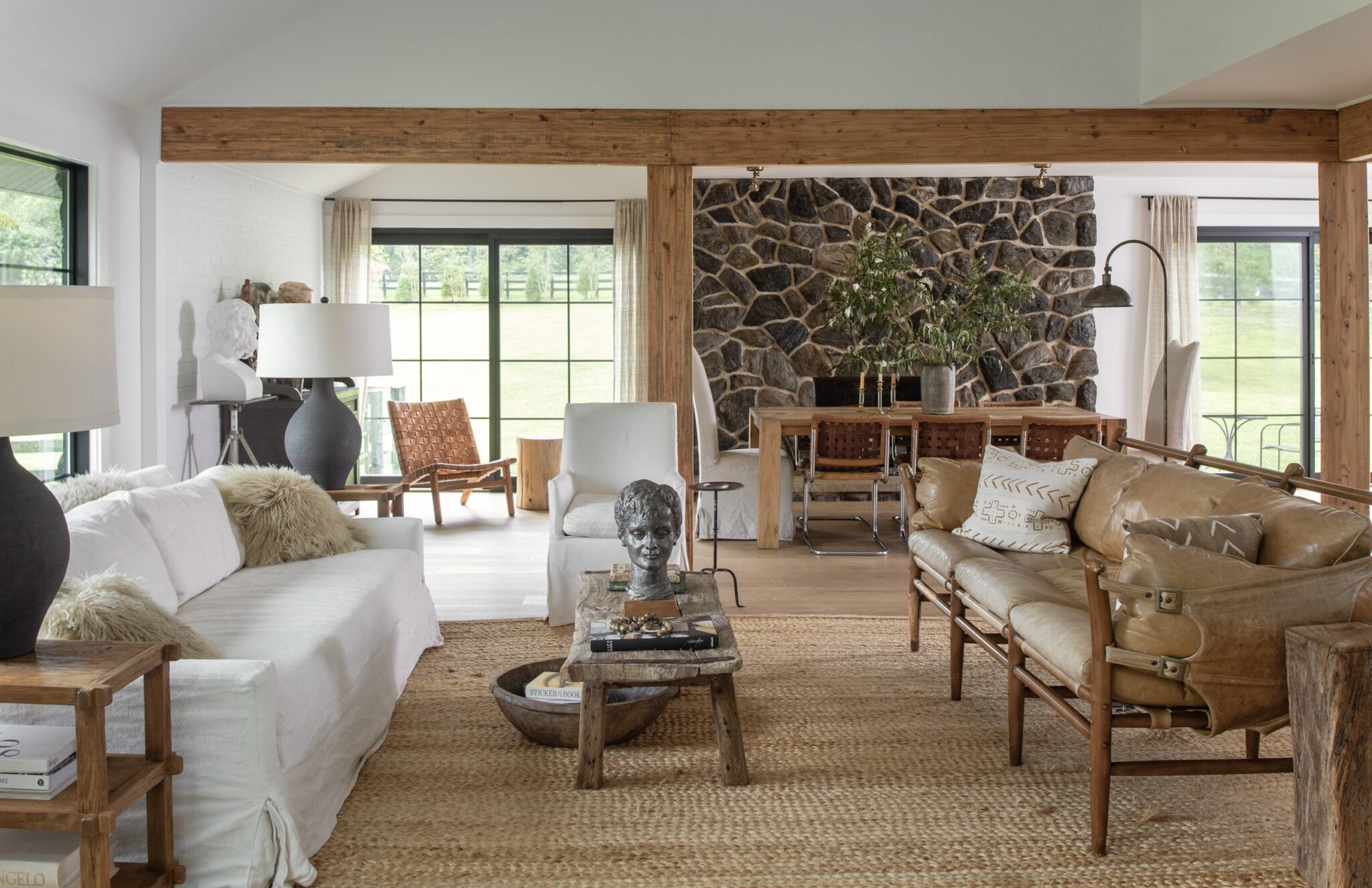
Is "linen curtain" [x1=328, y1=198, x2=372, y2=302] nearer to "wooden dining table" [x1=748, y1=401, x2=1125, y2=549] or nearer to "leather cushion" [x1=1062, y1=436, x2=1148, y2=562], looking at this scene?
"wooden dining table" [x1=748, y1=401, x2=1125, y2=549]

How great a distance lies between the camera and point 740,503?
22.5 ft

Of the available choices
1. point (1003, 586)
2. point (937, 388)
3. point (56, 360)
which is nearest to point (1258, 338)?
point (937, 388)

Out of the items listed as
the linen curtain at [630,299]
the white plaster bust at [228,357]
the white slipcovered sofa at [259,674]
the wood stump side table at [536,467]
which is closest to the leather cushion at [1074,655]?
the white slipcovered sofa at [259,674]

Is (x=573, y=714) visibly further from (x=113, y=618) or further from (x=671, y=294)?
(x=671, y=294)

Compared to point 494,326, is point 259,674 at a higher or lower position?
lower

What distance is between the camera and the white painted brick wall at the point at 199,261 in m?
6.03

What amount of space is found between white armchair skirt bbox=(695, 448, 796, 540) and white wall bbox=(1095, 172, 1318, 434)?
299 cm

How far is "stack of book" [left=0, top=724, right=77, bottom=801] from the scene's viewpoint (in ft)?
7.47

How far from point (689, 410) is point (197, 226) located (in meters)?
3.00

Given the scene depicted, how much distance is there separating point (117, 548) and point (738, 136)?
365 cm

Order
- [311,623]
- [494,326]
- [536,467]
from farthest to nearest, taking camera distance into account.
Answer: [494,326], [536,467], [311,623]

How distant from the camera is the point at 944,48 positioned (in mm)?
5754

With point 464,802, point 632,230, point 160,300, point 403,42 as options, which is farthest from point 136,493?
point 632,230

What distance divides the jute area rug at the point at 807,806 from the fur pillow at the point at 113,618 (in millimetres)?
637
